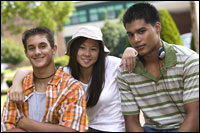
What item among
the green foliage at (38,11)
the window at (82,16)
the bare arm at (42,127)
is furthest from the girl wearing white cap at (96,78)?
the window at (82,16)

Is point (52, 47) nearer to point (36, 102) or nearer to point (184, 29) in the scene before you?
point (36, 102)

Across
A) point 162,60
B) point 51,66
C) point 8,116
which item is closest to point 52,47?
point 51,66

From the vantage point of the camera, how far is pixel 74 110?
2.55 metres

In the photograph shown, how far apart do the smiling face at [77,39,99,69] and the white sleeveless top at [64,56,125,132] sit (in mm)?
218

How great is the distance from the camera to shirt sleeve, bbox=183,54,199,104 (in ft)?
8.36

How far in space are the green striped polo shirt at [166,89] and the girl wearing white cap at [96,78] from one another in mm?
233

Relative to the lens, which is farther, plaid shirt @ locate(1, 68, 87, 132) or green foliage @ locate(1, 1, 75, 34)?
green foliage @ locate(1, 1, 75, 34)

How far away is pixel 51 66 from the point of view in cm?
287

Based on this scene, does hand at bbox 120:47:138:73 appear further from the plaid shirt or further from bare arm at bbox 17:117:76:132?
bare arm at bbox 17:117:76:132

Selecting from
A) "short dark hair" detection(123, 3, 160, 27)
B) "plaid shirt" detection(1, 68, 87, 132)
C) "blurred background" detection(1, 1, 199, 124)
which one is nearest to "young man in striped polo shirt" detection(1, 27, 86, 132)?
"plaid shirt" detection(1, 68, 87, 132)

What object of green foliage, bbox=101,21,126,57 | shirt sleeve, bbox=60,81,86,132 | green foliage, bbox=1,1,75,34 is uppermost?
green foliage, bbox=1,1,75,34

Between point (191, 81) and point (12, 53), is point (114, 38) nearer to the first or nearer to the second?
point (12, 53)

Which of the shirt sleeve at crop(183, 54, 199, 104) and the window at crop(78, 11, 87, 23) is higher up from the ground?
the window at crop(78, 11, 87, 23)

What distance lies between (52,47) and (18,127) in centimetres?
84
